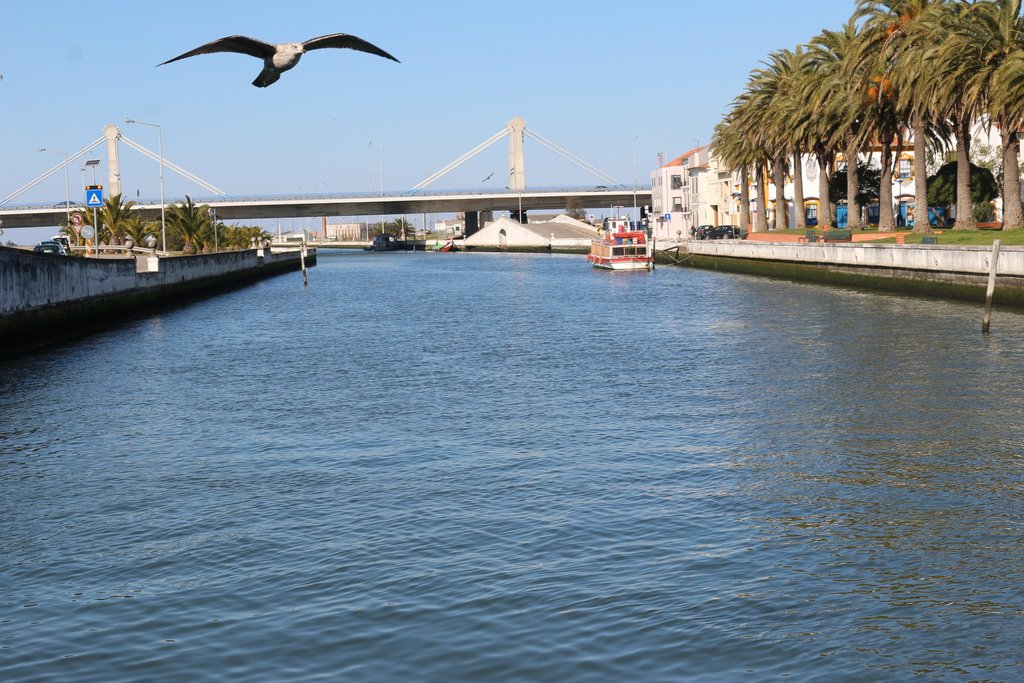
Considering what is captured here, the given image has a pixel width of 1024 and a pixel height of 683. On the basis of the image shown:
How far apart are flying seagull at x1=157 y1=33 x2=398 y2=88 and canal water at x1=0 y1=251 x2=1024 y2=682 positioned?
5.98 meters

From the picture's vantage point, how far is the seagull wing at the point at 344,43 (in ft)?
56.6

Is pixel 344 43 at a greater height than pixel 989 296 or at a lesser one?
greater

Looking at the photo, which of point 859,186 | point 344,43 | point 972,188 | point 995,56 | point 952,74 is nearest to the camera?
point 344,43

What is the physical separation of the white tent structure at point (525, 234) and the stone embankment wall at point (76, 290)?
9525cm

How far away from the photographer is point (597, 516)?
585 inches

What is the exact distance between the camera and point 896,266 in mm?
53750

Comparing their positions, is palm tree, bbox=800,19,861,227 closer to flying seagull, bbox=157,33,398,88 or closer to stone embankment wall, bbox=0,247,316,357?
stone embankment wall, bbox=0,247,316,357

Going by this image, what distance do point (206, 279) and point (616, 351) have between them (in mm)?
43058

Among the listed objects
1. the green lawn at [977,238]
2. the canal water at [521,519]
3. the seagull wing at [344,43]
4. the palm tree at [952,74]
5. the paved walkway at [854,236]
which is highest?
the palm tree at [952,74]

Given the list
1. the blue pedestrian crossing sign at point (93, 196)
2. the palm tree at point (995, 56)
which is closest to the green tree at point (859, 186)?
the palm tree at point (995, 56)

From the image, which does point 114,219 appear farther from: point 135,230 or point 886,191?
point 886,191

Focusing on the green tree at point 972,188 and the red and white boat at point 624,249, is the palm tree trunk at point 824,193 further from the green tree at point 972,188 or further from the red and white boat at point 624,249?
the red and white boat at point 624,249

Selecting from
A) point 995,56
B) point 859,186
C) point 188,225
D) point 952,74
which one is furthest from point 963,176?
point 188,225

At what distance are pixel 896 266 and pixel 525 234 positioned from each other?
385ft
